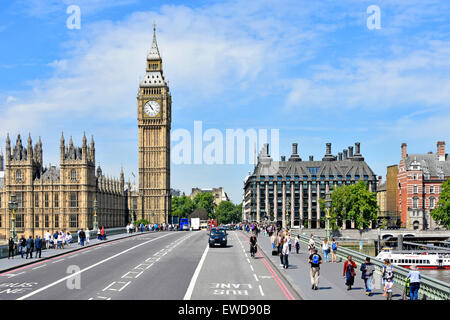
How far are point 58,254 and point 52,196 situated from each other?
76.5 metres

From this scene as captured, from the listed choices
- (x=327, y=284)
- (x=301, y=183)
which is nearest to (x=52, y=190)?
(x=301, y=183)

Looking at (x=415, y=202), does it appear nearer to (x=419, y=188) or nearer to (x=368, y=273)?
(x=419, y=188)

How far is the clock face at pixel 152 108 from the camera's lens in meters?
155

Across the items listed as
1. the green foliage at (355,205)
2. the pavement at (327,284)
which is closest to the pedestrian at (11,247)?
the pavement at (327,284)

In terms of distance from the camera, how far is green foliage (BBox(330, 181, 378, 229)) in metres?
124

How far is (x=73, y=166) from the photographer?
11750 centimetres

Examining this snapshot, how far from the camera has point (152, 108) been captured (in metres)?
155

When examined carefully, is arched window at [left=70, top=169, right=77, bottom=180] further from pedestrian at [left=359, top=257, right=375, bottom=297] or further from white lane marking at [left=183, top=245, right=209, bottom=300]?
pedestrian at [left=359, top=257, right=375, bottom=297]

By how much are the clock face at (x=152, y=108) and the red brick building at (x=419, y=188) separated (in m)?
66.4

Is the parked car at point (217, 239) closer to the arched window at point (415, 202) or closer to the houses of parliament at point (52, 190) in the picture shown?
the houses of parliament at point (52, 190)

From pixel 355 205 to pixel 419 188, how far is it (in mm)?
14519
